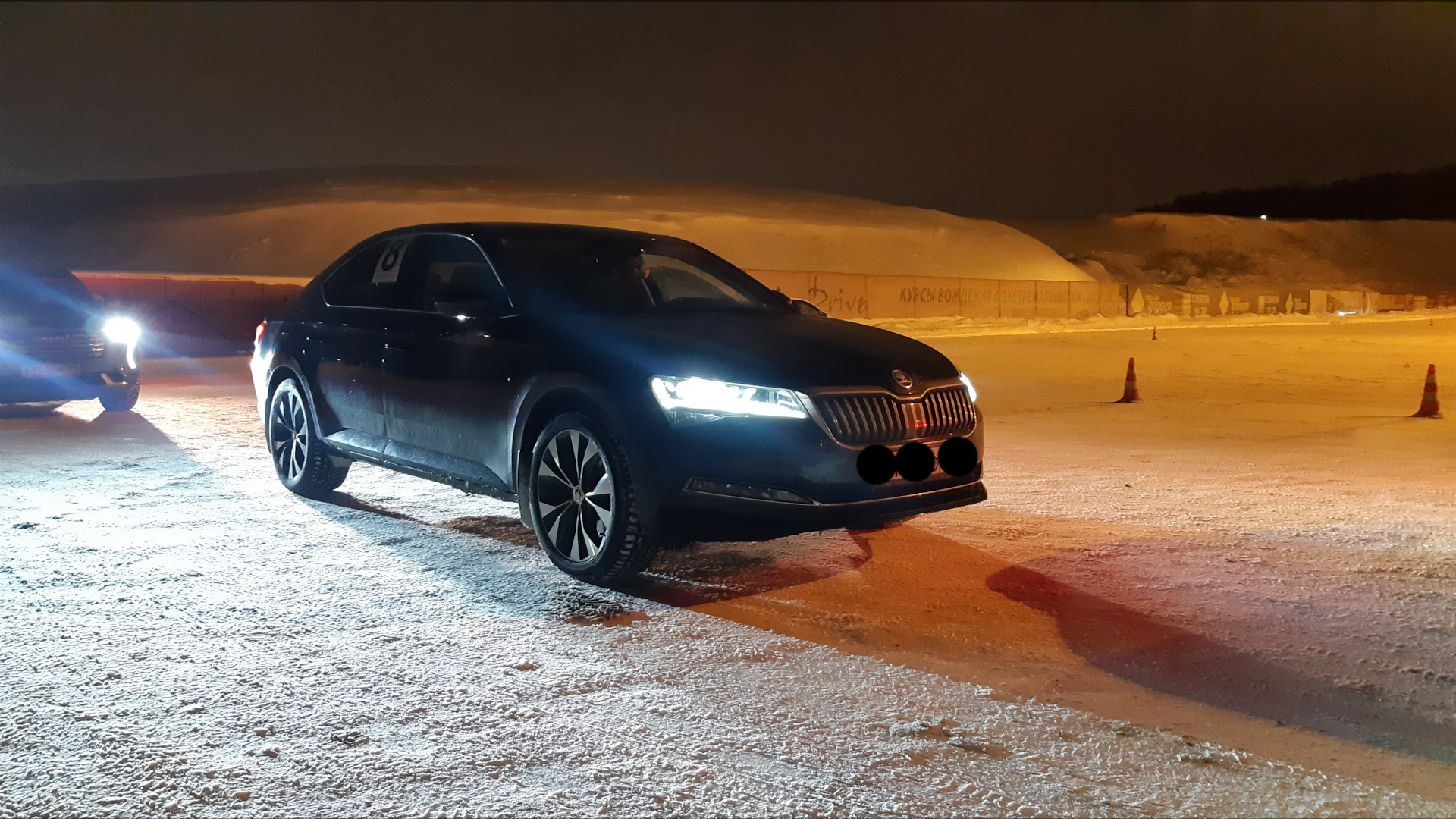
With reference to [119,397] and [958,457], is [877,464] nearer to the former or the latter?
[958,457]

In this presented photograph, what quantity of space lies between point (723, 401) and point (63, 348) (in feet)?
30.9

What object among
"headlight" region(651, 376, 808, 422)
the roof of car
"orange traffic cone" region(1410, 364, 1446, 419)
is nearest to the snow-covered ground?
"headlight" region(651, 376, 808, 422)

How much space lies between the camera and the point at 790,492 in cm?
512

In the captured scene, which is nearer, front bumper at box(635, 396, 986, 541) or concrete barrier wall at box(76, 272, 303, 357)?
front bumper at box(635, 396, 986, 541)

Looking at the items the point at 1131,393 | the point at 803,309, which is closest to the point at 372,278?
the point at 803,309

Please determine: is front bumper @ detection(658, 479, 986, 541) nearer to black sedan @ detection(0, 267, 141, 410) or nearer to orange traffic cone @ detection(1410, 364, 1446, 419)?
black sedan @ detection(0, 267, 141, 410)

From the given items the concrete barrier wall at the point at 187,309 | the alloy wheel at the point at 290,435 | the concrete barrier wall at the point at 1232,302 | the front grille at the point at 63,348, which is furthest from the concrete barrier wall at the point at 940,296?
the alloy wheel at the point at 290,435

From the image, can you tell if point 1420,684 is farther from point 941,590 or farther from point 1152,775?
point 941,590

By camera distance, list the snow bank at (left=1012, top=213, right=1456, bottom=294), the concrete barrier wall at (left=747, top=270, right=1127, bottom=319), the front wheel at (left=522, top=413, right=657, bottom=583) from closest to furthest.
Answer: the front wheel at (left=522, top=413, right=657, bottom=583) → the concrete barrier wall at (left=747, top=270, right=1127, bottom=319) → the snow bank at (left=1012, top=213, right=1456, bottom=294)

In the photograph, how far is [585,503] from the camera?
18.4 feet

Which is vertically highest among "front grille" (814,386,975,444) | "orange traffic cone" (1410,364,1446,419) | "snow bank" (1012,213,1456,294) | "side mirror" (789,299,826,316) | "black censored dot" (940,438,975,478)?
"snow bank" (1012,213,1456,294)

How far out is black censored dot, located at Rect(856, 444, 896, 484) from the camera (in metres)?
5.23

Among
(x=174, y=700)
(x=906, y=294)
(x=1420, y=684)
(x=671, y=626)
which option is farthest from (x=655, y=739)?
(x=906, y=294)

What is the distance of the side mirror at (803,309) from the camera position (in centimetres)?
694
